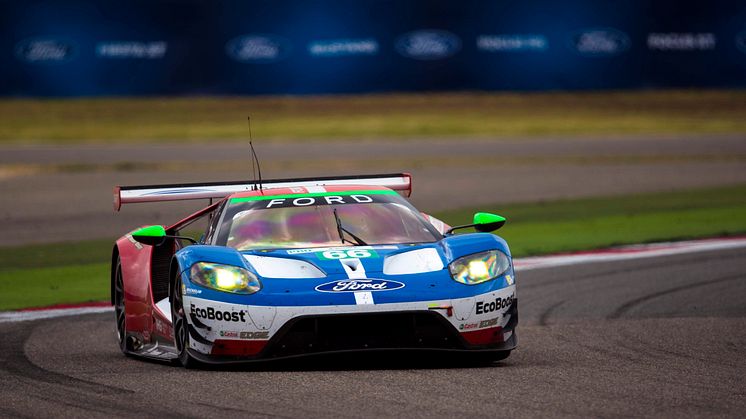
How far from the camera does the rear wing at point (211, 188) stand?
9094 mm

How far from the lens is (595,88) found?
3164 centimetres

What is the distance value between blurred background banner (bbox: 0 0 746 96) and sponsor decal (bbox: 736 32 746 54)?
0.13 ft

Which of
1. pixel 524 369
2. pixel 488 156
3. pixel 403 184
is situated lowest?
pixel 488 156

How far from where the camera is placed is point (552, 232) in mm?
16031

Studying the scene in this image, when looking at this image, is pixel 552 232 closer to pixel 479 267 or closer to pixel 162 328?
pixel 162 328

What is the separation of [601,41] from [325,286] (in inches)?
967

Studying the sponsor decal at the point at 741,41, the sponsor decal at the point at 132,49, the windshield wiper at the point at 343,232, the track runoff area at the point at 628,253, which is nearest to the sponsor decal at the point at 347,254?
the windshield wiper at the point at 343,232

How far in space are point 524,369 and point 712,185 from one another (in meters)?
15.8

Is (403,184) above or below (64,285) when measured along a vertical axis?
above

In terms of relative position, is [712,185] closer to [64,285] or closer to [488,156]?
[488,156]

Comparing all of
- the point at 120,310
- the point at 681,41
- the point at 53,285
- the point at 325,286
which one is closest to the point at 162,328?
the point at 120,310

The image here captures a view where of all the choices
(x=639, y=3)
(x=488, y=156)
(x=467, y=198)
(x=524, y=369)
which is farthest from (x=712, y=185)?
(x=524, y=369)

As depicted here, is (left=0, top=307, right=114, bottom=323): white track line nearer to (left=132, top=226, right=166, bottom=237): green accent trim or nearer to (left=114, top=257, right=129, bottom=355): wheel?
(left=114, top=257, right=129, bottom=355): wheel

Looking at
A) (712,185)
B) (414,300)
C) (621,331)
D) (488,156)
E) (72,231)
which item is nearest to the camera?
(414,300)
